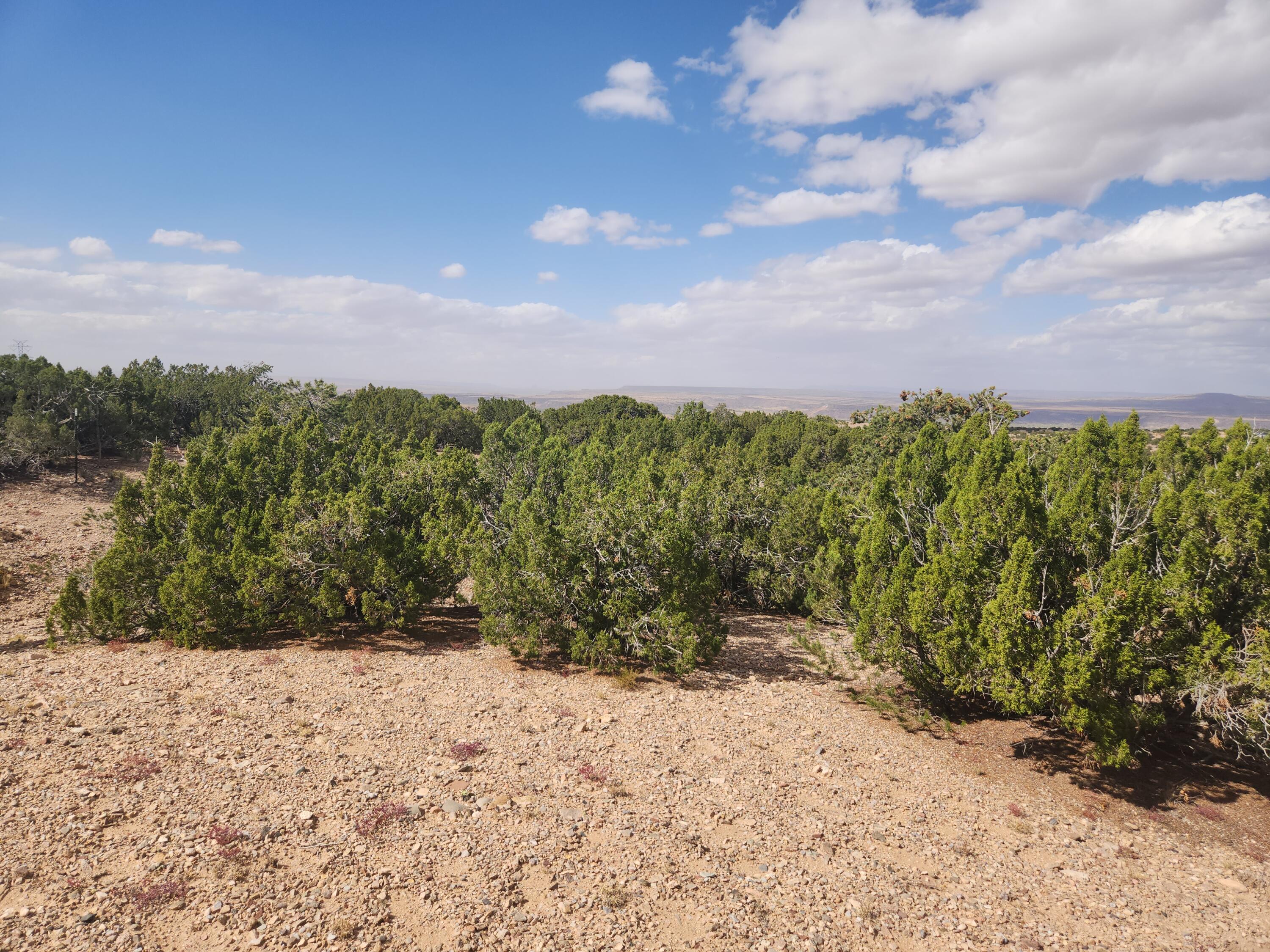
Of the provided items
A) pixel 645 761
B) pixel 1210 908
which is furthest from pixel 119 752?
pixel 1210 908

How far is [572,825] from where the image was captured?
1055 centimetres

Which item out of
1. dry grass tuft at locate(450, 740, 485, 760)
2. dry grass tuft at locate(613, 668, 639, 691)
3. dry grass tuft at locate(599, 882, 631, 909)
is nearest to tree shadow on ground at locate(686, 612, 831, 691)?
dry grass tuft at locate(613, 668, 639, 691)

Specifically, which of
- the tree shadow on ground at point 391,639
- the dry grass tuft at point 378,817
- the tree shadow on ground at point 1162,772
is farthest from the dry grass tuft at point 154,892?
the tree shadow on ground at point 1162,772

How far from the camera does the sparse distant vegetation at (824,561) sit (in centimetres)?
1138

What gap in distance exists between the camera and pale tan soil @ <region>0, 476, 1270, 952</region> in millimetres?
8359

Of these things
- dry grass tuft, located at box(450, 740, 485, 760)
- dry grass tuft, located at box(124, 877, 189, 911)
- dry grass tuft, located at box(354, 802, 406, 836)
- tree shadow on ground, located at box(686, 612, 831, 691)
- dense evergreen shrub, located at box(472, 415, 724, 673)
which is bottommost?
tree shadow on ground, located at box(686, 612, 831, 691)

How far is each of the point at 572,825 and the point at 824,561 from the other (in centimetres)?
→ 1338

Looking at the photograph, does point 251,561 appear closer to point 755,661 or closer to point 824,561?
point 755,661

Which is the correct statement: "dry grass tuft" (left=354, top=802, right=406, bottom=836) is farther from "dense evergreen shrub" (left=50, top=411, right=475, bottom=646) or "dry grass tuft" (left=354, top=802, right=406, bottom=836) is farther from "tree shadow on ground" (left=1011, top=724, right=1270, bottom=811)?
"tree shadow on ground" (left=1011, top=724, right=1270, bottom=811)

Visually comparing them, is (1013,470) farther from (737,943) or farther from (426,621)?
(426,621)

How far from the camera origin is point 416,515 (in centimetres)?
2412

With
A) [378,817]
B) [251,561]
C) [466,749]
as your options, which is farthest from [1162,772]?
[251,561]

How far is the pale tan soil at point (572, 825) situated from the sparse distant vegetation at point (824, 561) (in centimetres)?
184

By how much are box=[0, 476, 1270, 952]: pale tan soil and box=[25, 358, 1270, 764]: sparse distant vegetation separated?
1.84 m
